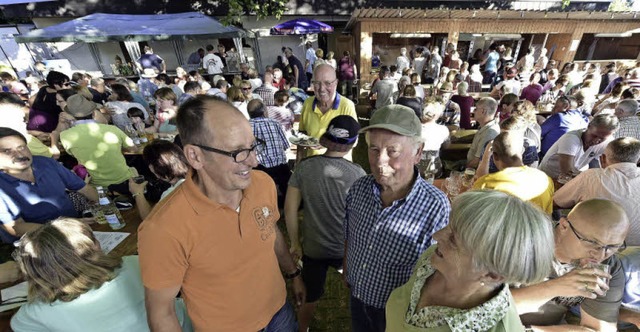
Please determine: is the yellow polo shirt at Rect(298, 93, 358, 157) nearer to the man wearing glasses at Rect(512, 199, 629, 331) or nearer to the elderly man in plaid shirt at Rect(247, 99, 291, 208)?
the elderly man in plaid shirt at Rect(247, 99, 291, 208)

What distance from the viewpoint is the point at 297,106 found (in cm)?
712

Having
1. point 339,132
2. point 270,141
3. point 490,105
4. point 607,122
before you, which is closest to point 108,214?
point 270,141

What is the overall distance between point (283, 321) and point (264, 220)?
0.81 m

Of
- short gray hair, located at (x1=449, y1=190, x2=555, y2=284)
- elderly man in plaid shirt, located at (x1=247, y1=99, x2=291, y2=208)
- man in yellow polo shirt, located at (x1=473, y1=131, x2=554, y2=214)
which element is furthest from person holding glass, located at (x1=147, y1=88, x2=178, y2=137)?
short gray hair, located at (x1=449, y1=190, x2=555, y2=284)

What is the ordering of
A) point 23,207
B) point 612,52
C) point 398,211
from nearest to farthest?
point 398,211 → point 23,207 → point 612,52

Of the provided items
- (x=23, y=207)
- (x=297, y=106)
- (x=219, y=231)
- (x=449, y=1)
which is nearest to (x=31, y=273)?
(x=219, y=231)

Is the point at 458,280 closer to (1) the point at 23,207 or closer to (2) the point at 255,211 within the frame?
(2) the point at 255,211

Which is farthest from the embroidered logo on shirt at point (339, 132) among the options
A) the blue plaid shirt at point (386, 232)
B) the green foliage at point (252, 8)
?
the green foliage at point (252, 8)

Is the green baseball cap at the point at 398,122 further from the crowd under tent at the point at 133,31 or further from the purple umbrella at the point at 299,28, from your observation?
the purple umbrella at the point at 299,28

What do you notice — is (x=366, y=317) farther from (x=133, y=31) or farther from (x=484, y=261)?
(x=133, y=31)

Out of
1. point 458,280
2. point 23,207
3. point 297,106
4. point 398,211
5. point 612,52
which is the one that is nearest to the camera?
point 458,280

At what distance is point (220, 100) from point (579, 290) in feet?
7.36

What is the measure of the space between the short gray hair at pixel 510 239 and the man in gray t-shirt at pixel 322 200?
1237mm

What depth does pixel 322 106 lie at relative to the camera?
3574 mm
